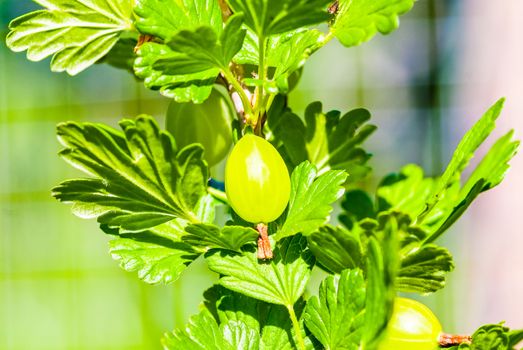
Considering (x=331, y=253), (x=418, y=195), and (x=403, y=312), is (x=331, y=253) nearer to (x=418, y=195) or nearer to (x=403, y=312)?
(x=403, y=312)

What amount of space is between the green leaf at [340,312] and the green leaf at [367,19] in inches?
3.5

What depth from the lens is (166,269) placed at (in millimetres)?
293

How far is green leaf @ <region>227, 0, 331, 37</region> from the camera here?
244mm

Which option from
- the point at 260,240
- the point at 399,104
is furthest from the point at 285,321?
the point at 399,104

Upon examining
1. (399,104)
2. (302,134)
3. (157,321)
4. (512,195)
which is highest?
(399,104)

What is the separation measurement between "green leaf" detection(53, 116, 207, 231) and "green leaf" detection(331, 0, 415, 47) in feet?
0.24

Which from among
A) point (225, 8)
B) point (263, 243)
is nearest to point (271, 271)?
point (263, 243)

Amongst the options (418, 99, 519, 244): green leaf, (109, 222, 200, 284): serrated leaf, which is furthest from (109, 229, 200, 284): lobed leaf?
(418, 99, 519, 244): green leaf

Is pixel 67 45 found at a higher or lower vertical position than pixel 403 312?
higher

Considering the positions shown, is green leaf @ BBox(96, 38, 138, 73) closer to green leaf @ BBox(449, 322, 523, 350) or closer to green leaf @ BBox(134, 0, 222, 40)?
green leaf @ BBox(134, 0, 222, 40)

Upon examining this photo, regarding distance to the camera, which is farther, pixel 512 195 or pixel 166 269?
pixel 512 195

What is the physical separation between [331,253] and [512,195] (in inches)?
63.0

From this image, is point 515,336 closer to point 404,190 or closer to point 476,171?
point 476,171

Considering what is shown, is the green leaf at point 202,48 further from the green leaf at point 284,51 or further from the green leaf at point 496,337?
the green leaf at point 496,337
